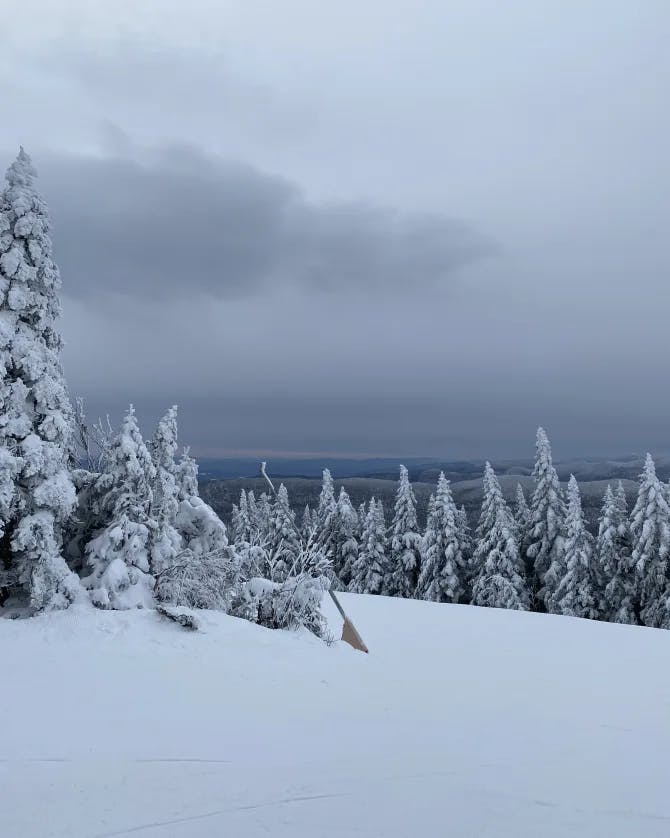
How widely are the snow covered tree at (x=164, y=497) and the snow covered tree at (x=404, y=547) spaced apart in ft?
89.4

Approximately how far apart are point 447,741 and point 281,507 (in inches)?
1416

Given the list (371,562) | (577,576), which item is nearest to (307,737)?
(577,576)

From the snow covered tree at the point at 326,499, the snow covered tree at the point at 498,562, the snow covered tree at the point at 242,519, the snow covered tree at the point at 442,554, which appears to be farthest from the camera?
the snow covered tree at the point at 242,519

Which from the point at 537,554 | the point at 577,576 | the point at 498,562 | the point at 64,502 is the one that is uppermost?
the point at 64,502

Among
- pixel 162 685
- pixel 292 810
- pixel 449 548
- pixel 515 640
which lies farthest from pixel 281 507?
pixel 292 810

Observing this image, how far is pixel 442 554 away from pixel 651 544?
13118 millimetres

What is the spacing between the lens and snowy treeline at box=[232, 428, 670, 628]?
Answer: 32.8m

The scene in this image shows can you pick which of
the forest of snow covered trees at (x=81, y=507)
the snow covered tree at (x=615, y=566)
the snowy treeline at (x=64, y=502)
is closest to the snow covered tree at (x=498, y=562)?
the snow covered tree at (x=615, y=566)

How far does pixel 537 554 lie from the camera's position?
3781cm

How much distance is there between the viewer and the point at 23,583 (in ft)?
48.4

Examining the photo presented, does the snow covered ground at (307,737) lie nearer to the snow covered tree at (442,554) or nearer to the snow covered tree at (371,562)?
the snow covered tree at (442,554)

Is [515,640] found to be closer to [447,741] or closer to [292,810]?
[447,741]

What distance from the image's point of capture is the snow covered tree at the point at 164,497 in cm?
1605

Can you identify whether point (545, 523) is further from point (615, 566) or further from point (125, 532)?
point (125, 532)
